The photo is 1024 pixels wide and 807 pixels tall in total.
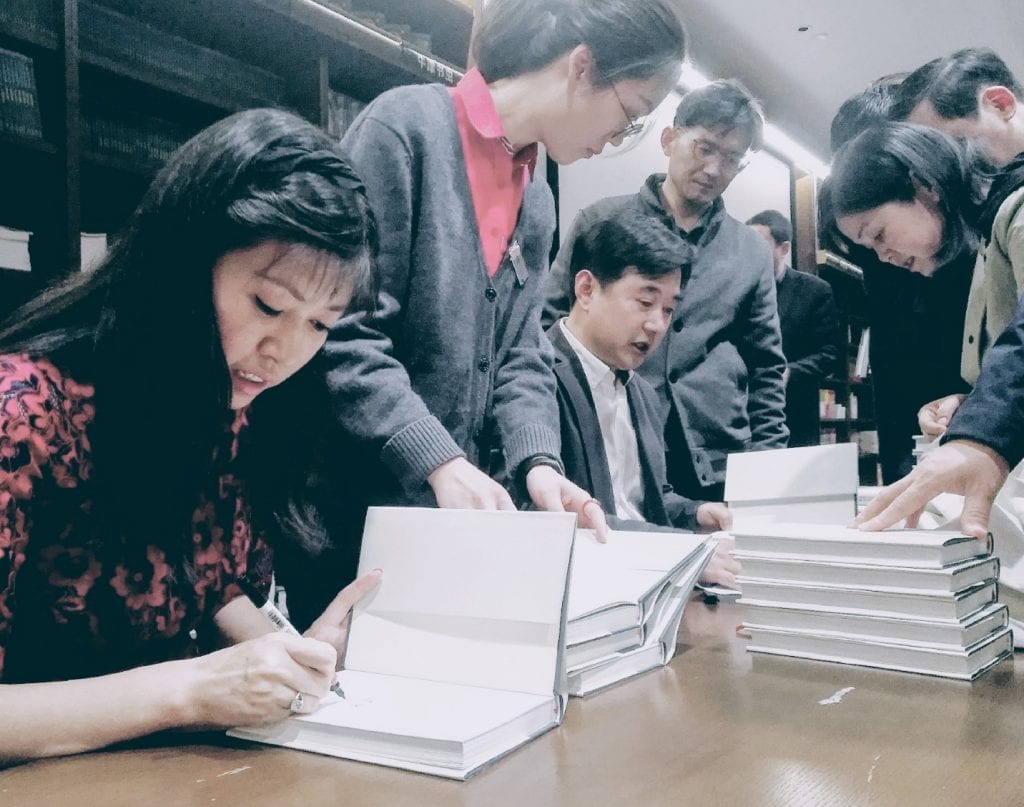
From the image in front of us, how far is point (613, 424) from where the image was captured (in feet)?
6.15

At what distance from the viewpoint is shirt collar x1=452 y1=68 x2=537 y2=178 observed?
1.24m

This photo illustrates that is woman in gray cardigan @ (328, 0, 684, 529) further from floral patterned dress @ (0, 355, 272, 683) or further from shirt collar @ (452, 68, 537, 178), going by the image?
floral patterned dress @ (0, 355, 272, 683)

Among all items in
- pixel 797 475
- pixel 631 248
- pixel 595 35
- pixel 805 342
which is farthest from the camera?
pixel 805 342

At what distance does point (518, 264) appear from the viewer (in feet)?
4.30

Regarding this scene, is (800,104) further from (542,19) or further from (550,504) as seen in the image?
(550,504)

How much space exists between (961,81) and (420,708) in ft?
5.39

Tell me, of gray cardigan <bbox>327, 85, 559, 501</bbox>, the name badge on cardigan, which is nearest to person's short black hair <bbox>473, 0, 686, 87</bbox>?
gray cardigan <bbox>327, 85, 559, 501</bbox>

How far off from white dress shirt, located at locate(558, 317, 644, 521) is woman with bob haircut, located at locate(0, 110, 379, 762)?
3.27ft

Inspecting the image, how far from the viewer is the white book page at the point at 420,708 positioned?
632 millimetres

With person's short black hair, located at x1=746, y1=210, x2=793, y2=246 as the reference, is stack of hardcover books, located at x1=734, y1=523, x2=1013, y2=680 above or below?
below

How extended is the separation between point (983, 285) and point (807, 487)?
562 millimetres

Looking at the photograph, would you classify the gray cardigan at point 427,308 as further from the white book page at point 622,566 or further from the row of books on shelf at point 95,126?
the row of books on shelf at point 95,126

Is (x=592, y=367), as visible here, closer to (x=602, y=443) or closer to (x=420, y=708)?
(x=602, y=443)

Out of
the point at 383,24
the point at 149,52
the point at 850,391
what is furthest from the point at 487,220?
the point at 850,391
